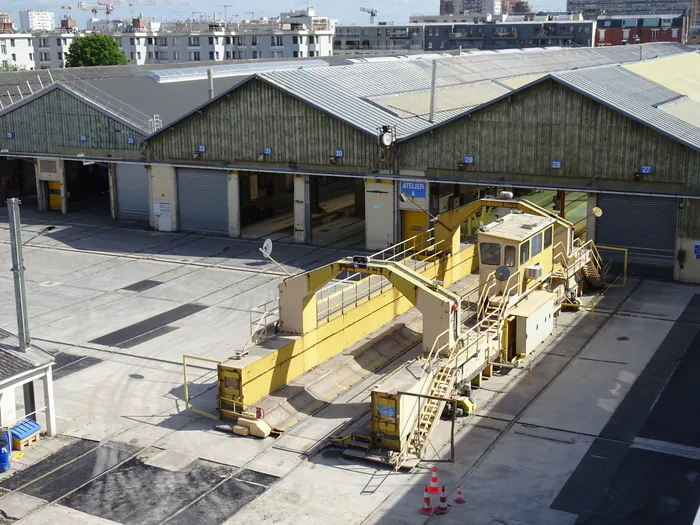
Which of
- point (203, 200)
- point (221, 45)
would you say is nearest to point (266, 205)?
point (203, 200)

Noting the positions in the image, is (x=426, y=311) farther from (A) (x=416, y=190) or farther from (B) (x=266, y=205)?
(B) (x=266, y=205)

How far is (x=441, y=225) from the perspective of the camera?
33531mm

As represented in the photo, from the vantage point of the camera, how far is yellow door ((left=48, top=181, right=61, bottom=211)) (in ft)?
181

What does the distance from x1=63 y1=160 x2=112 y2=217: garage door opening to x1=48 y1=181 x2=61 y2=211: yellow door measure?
61 millimetres

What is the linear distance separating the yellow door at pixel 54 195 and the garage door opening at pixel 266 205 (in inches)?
485

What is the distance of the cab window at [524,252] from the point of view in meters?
30.4

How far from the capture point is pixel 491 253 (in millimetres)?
30609

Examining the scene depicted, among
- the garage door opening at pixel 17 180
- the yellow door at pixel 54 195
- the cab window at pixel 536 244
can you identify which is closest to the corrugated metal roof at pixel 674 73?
the cab window at pixel 536 244

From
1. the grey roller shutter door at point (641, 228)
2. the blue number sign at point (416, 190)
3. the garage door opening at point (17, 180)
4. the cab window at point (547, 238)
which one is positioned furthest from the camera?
the garage door opening at point (17, 180)

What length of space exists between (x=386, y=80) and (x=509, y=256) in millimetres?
27684

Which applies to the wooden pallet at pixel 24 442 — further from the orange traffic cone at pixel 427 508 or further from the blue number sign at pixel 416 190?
the blue number sign at pixel 416 190

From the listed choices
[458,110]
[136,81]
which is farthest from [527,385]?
[136,81]

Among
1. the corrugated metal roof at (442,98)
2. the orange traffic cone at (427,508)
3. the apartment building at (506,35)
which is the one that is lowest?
the orange traffic cone at (427,508)

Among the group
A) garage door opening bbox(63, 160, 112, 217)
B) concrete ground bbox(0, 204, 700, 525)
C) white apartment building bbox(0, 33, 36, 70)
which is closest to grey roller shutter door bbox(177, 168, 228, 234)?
garage door opening bbox(63, 160, 112, 217)
